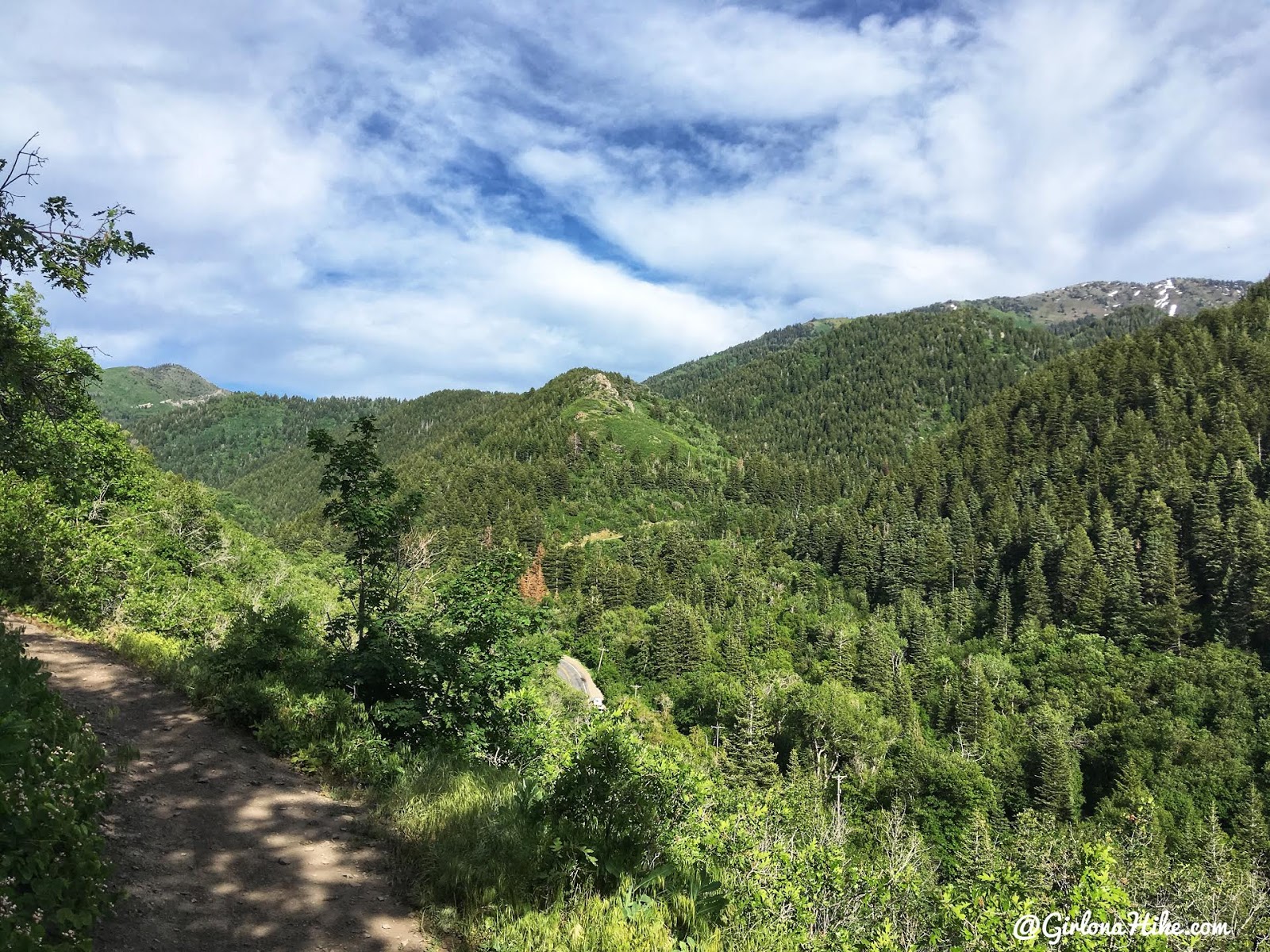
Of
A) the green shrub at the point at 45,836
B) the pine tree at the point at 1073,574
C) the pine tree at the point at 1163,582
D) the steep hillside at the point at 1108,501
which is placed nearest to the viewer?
the green shrub at the point at 45,836

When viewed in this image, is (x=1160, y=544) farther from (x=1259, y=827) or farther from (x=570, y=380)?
(x=570, y=380)

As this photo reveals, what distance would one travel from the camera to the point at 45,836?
3711 millimetres

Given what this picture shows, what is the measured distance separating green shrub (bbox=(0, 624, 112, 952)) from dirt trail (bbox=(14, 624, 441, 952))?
391 millimetres

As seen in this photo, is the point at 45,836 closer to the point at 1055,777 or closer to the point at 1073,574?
the point at 1055,777

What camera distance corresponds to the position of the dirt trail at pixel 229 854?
423 centimetres

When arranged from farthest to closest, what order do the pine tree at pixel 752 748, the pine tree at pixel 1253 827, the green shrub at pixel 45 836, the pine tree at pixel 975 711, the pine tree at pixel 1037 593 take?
the pine tree at pixel 1037 593
the pine tree at pixel 975 711
the pine tree at pixel 752 748
the pine tree at pixel 1253 827
the green shrub at pixel 45 836

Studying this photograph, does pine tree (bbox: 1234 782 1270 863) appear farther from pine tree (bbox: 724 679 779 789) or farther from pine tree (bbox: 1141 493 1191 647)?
pine tree (bbox: 724 679 779 789)

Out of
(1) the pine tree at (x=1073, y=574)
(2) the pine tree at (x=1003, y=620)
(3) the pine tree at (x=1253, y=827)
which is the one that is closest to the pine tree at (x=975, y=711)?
(3) the pine tree at (x=1253, y=827)

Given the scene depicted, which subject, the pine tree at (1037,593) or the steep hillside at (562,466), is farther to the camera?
the steep hillside at (562,466)

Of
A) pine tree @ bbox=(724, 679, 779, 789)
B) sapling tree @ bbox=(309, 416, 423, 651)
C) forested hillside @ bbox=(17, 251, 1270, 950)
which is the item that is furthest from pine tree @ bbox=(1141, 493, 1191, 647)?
sapling tree @ bbox=(309, 416, 423, 651)

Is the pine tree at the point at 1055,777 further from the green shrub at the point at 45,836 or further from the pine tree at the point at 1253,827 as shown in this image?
the green shrub at the point at 45,836

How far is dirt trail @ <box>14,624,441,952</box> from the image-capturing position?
13.9 ft

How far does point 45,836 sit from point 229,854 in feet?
5.90

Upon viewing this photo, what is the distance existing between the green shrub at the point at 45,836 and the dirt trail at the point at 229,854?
0.39m
